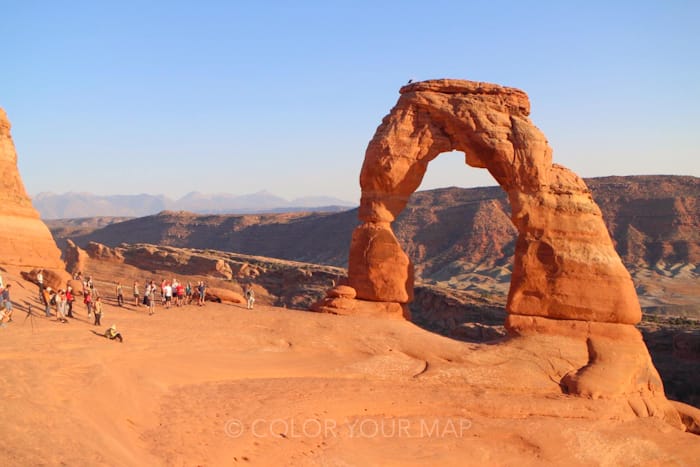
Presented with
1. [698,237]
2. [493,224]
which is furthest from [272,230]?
[698,237]

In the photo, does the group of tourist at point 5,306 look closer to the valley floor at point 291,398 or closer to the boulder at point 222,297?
the valley floor at point 291,398

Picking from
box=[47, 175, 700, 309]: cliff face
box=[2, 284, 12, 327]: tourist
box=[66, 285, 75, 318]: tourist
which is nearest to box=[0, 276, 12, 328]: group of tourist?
box=[2, 284, 12, 327]: tourist

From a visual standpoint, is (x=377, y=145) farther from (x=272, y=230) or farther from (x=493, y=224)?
(x=272, y=230)

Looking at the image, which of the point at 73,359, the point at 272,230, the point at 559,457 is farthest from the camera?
the point at 272,230

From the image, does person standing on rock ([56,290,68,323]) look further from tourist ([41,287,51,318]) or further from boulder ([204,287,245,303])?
boulder ([204,287,245,303])

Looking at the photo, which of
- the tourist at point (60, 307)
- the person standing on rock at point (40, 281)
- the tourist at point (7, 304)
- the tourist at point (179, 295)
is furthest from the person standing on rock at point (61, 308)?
the tourist at point (179, 295)

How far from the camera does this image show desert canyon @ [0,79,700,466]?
12.6m

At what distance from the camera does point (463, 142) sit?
23484 millimetres

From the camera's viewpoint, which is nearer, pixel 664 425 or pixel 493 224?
pixel 664 425

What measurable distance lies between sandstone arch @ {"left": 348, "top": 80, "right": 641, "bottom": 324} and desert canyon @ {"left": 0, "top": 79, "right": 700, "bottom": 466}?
0.05 metres

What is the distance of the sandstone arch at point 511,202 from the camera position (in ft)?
70.3

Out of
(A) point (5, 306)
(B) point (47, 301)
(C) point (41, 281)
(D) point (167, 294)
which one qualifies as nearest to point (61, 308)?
(B) point (47, 301)

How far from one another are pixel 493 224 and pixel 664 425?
2400 inches

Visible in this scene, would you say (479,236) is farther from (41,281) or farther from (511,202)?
(41,281)
